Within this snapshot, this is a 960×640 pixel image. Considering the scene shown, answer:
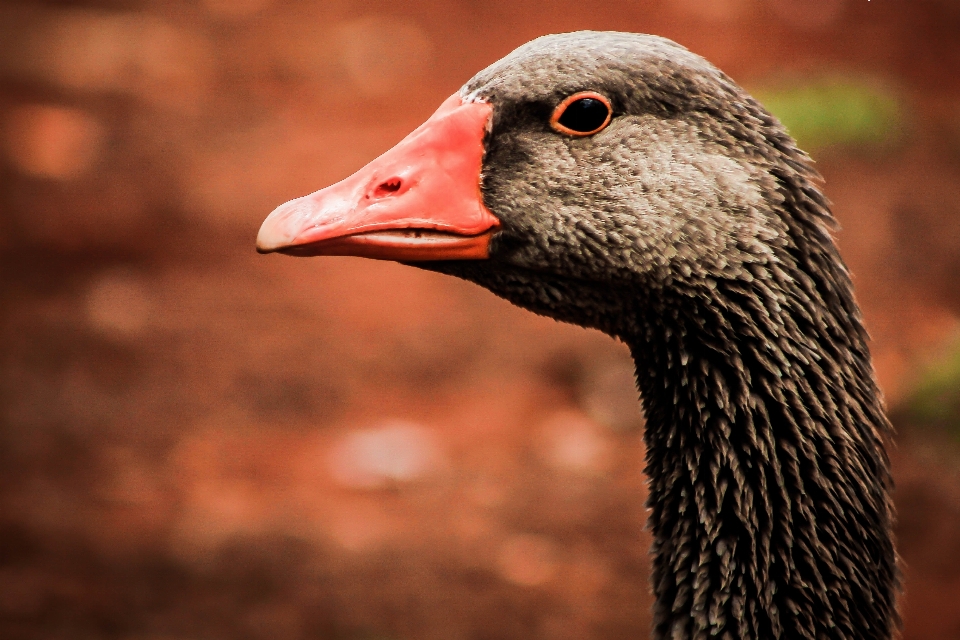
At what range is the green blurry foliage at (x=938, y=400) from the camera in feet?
24.5

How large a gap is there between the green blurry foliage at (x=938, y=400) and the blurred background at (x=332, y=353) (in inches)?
1.1

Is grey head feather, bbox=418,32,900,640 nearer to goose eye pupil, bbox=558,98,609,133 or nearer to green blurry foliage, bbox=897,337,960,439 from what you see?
goose eye pupil, bbox=558,98,609,133

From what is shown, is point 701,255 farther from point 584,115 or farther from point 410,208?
point 410,208

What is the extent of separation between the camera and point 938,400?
24.8 ft

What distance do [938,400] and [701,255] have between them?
5.16m

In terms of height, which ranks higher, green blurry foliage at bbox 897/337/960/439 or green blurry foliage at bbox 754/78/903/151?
green blurry foliage at bbox 754/78/903/151

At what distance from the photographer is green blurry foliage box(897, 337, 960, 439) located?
7469 mm

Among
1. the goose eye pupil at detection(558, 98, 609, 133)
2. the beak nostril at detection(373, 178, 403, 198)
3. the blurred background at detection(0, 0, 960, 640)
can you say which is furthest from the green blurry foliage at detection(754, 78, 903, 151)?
the beak nostril at detection(373, 178, 403, 198)

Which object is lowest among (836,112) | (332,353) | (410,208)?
(410,208)

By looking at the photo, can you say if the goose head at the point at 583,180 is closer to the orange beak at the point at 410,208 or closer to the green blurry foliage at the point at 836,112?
the orange beak at the point at 410,208

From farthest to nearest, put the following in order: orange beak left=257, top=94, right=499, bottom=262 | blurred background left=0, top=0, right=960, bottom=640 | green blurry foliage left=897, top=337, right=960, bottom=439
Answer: green blurry foliage left=897, top=337, right=960, bottom=439, blurred background left=0, top=0, right=960, bottom=640, orange beak left=257, top=94, right=499, bottom=262

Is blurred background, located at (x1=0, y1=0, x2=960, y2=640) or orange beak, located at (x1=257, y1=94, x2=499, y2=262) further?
blurred background, located at (x1=0, y1=0, x2=960, y2=640)

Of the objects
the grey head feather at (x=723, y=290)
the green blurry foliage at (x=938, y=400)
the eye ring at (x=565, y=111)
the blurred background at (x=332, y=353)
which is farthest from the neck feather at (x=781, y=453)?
the green blurry foliage at (x=938, y=400)

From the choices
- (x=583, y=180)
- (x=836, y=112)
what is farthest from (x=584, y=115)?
(x=836, y=112)
